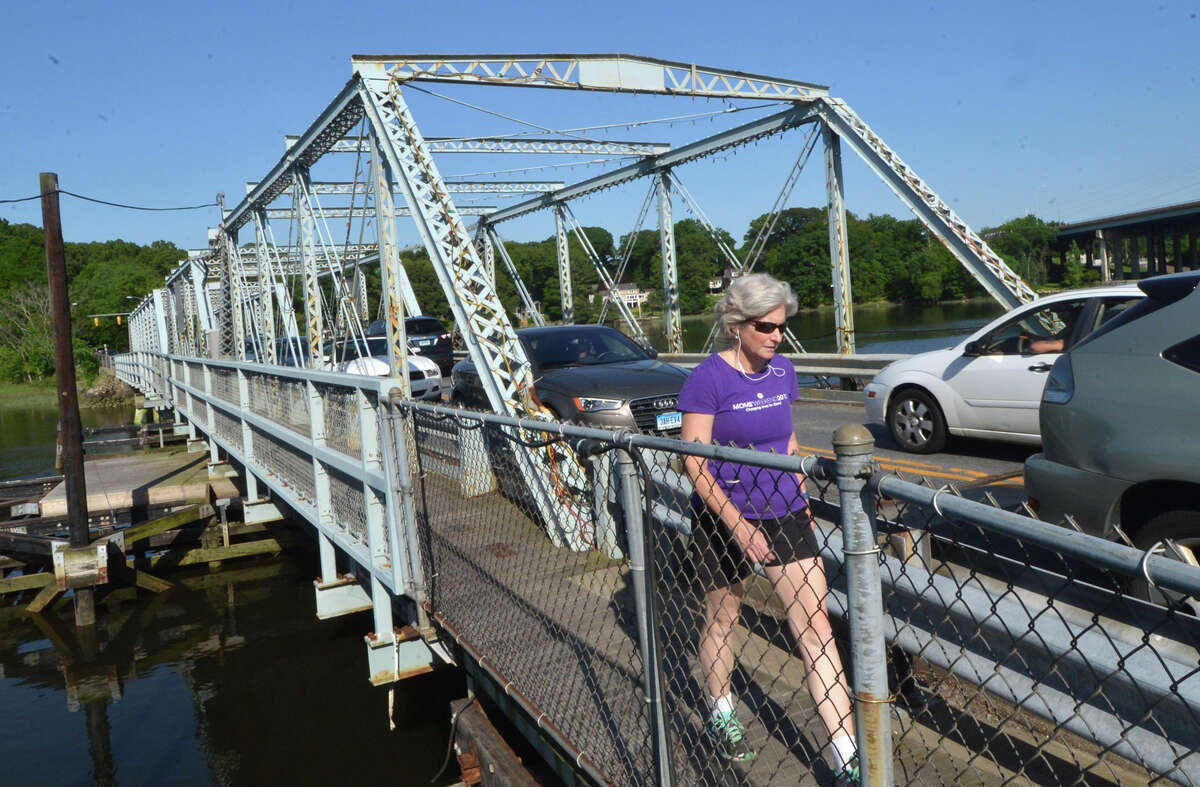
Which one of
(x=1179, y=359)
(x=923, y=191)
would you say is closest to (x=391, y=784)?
(x=1179, y=359)

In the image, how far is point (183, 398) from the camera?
71.8 feet

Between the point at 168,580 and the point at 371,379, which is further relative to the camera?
the point at 168,580

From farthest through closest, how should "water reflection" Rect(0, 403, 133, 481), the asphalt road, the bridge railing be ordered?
1. "water reflection" Rect(0, 403, 133, 481)
2. the asphalt road
3. the bridge railing

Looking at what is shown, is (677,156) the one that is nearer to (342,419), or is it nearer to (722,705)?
(342,419)

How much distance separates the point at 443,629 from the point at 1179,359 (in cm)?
417

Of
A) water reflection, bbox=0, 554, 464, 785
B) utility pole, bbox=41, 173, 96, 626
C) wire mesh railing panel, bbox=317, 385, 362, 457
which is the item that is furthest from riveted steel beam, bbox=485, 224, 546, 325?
wire mesh railing panel, bbox=317, 385, 362, 457

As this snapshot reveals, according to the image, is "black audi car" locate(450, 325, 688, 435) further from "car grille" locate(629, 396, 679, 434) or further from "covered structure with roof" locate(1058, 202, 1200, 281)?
"covered structure with roof" locate(1058, 202, 1200, 281)

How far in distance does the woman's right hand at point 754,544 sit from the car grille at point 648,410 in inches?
233

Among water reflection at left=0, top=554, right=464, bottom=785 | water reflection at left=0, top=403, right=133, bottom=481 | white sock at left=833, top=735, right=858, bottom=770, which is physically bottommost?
water reflection at left=0, top=554, right=464, bottom=785

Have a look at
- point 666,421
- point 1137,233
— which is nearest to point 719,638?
point 666,421

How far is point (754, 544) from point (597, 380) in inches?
253

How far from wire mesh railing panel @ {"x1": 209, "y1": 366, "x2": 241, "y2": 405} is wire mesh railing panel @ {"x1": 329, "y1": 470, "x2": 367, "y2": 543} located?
527 centimetres

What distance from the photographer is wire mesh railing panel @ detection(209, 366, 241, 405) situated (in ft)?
42.7

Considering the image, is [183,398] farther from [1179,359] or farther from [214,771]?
[1179,359]
